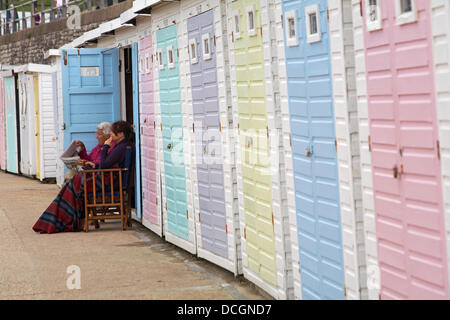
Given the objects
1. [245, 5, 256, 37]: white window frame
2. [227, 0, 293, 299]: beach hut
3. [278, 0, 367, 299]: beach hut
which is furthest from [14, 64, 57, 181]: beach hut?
[278, 0, 367, 299]: beach hut

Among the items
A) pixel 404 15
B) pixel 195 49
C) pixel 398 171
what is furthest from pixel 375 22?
pixel 195 49

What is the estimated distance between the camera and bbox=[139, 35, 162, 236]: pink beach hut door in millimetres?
9828

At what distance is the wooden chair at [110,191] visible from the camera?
1028 centimetres

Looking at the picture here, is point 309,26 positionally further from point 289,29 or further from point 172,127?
point 172,127

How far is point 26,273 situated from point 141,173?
3.16 meters

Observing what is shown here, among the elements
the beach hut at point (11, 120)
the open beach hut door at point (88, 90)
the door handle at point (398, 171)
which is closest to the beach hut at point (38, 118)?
the beach hut at point (11, 120)

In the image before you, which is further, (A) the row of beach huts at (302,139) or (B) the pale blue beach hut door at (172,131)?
(B) the pale blue beach hut door at (172,131)

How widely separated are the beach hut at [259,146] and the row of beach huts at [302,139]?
0.01 meters

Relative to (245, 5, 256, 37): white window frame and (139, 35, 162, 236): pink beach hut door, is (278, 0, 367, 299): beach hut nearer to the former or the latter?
(245, 5, 256, 37): white window frame

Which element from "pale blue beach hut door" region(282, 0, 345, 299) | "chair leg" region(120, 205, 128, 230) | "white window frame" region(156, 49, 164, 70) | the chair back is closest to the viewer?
"pale blue beach hut door" region(282, 0, 345, 299)

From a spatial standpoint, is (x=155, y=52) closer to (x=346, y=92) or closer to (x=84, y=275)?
(x=84, y=275)

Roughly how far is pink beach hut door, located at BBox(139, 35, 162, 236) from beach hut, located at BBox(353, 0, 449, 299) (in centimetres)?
534

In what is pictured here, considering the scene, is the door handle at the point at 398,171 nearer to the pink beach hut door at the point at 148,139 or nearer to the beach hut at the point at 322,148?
the beach hut at the point at 322,148

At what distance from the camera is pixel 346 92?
481 centimetres
